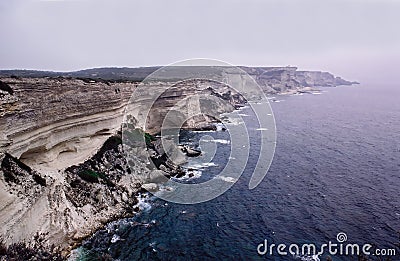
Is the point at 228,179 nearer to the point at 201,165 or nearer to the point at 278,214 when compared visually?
the point at 201,165

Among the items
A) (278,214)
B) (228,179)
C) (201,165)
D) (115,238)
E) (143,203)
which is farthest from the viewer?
(201,165)

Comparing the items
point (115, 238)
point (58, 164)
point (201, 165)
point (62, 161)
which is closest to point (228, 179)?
point (201, 165)

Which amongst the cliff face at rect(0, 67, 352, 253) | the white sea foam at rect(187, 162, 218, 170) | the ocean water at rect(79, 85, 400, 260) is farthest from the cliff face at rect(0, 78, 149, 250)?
the white sea foam at rect(187, 162, 218, 170)

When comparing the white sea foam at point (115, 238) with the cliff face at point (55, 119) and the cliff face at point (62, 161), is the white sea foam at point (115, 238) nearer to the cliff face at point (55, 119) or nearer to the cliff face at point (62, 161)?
the cliff face at point (62, 161)

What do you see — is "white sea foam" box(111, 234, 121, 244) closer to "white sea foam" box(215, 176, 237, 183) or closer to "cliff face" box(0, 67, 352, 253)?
"cliff face" box(0, 67, 352, 253)

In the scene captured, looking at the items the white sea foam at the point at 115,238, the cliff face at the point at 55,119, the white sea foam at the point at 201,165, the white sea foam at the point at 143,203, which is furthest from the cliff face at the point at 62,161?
the white sea foam at the point at 201,165

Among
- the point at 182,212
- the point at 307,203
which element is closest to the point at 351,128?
the point at 307,203
